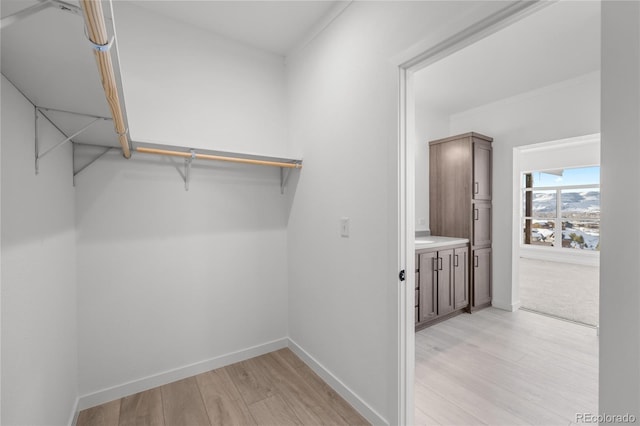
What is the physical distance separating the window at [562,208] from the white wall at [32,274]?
26.2 feet

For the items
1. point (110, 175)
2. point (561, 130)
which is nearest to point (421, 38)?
point (110, 175)

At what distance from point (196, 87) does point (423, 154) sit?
2.94m

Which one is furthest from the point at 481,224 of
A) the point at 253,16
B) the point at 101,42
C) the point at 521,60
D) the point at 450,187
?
the point at 101,42

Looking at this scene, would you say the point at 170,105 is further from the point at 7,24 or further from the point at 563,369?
the point at 563,369

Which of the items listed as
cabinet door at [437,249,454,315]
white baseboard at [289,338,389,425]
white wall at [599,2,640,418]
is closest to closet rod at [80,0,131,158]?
white wall at [599,2,640,418]

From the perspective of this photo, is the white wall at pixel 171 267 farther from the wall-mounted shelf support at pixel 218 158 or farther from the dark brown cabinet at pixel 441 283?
the dark brown cabinet at pixel 441 283

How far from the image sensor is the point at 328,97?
199 centimetres

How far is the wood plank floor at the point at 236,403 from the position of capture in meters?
1.68

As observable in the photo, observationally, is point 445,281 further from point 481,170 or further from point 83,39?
point 83,39

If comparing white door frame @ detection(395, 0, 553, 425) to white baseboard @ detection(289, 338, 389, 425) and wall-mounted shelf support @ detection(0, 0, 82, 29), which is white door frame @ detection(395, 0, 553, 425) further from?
wall-mounted shelf support @ detection(0, 0, 82, 29)

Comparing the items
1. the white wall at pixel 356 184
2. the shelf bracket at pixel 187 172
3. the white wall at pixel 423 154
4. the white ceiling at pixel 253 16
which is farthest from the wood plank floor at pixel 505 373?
the white ceiling at pixel 253 16

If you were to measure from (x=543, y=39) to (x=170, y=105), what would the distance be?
9.88 feet

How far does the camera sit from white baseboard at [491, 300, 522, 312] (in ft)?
11.5

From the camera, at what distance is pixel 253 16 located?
1974mm
